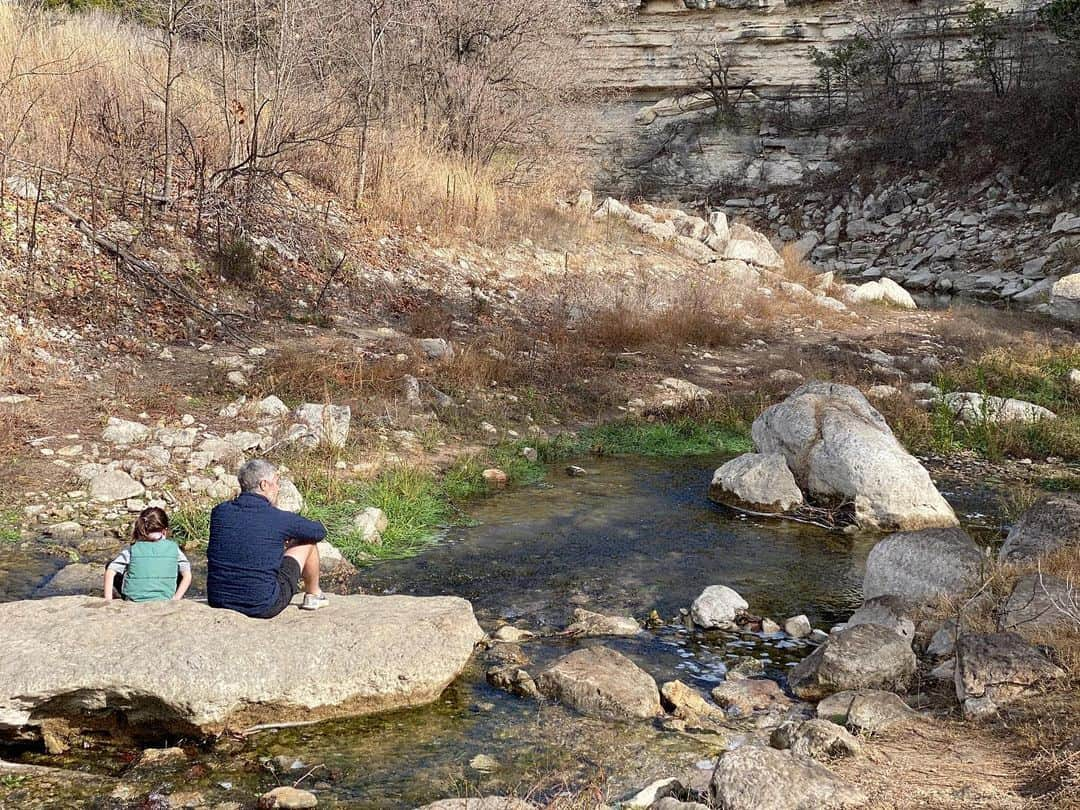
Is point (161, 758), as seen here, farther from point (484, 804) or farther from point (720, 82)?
point (720, 82)

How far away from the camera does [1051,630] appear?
198 inches

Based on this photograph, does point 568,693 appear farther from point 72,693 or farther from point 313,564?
point 72,693

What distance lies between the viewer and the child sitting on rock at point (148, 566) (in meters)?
5.18

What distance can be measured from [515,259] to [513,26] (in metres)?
5.40

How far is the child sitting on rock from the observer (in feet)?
17.0

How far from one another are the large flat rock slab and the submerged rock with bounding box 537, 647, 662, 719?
0.48m

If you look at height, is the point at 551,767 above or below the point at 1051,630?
below

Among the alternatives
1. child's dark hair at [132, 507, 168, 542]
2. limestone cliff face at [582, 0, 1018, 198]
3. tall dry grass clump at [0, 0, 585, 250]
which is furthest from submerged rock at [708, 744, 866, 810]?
limestone cliff face at [582, 0, 1018, 198]

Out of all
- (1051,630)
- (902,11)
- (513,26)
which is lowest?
(1051,630)

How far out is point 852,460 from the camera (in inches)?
325

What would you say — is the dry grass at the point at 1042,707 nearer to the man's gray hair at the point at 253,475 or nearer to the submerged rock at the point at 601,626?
the submerged rock at the point at 601,626

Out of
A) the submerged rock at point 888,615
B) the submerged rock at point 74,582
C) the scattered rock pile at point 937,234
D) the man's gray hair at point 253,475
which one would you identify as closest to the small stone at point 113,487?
the submerged rock at point 74,582

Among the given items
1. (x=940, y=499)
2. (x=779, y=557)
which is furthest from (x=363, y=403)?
(x=940, y=499)

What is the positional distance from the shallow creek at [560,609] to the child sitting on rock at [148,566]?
0.92 meters
